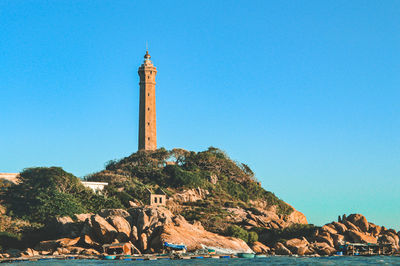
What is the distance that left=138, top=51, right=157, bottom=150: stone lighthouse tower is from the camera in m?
92.6

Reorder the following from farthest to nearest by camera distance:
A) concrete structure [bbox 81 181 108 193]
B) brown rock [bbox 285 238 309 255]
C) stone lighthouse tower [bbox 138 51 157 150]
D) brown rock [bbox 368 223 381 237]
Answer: stone lighthouse tower [bbox 138 51 157 150]
concrete structure [bbox 81 181 108 193]
brown rock [bbox 368 223 381 237]
brown rock [bbox 285 238 309 255]

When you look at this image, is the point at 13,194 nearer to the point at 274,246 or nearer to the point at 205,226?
the point at 205,226

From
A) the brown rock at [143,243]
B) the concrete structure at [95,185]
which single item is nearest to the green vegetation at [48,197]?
the concrete structure at [95,185]

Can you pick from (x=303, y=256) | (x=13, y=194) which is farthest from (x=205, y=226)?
(x=13, y=194)

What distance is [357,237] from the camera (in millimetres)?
67250

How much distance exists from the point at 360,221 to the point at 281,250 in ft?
57.4

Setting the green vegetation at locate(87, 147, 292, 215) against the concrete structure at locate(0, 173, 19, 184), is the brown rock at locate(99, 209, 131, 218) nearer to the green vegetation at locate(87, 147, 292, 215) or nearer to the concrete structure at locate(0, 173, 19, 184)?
the green vegetation at locate(87, 147, 292, 215)

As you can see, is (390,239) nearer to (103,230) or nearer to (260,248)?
(260,248)

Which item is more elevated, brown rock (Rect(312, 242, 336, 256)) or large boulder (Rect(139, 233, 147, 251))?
large boulder (Rect(139, 233, 147, 251))

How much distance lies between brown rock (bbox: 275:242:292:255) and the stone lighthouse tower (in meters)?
37.8

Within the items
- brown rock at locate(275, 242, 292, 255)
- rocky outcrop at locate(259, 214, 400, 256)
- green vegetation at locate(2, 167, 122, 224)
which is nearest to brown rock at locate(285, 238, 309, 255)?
rocky outcrop at locate(259, 214, 400, 256)

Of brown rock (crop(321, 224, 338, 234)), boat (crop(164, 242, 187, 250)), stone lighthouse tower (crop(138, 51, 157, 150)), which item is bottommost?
boat (crop(164, 242, 187, 250))

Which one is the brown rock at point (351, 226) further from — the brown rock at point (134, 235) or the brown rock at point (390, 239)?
the brown rock at point (134, 235)

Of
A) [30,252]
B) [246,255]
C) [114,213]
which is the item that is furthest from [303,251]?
[30,252]
